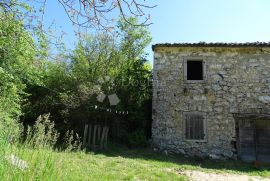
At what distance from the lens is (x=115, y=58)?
1563 centimetres

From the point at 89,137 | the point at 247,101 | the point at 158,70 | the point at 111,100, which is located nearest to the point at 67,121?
the point at 89,137

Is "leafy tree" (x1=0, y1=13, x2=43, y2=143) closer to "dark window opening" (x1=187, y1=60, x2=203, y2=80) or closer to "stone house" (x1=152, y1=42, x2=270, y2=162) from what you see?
"stone house" (x1=152, y1=42, x2=270, y2=162)

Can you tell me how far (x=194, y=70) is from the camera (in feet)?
44.1

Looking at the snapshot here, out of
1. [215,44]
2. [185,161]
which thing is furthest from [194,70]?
[185,161]

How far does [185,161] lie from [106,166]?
3860mm

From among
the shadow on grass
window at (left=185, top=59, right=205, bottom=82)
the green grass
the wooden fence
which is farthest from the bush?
window at (left=185, top=59, right=205, bottom=82)

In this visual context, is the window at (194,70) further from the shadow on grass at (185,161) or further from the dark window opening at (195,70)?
the shadow on grass at (185,161)

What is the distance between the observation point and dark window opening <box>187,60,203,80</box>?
43.5 ft

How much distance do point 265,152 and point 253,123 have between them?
1.12m

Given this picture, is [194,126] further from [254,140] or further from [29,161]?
[29,161]

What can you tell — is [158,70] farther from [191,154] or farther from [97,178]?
[97,178]

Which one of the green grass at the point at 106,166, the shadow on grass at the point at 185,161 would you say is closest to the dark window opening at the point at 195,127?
the shadow on grass at the point at 185,161

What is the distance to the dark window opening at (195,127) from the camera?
12.2 meters

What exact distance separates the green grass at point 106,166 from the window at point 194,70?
11.5ft
